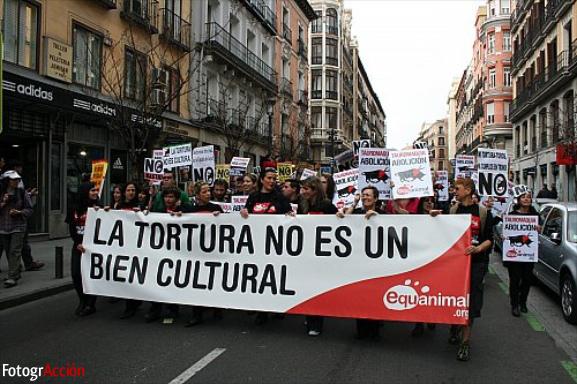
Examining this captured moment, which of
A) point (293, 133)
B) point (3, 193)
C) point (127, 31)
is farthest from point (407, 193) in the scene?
point (293, 133)

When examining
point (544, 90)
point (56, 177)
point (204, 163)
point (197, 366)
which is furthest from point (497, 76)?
point (197, 366)

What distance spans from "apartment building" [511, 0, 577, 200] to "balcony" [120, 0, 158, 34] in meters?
18.3

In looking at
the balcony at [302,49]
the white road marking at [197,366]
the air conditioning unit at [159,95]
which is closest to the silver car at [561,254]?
the white road marking at [197,366]

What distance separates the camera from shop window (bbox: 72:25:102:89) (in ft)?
53.6

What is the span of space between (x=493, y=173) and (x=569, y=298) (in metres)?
2.67

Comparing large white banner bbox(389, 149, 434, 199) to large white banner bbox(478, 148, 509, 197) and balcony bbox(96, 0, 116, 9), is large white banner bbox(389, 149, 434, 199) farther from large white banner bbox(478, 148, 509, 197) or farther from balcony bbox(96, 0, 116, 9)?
balcony bbox(96, 0, 116, 9)

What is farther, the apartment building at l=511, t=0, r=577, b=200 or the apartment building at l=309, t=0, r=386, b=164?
the apartment building at l=309, t=0, r=386, b=164

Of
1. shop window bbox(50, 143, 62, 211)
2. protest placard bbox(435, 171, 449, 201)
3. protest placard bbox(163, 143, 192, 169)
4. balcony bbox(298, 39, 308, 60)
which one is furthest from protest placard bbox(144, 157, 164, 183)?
balcony bbox(298, 39, 308, 60)

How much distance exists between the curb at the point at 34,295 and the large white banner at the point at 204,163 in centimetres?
458

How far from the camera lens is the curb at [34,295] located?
747cm

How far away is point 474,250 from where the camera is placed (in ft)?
17.5

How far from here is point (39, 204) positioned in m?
15.0

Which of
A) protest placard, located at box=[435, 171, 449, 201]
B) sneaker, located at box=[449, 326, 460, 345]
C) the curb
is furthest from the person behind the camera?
protest placard, located at box=[435, 171, 449, 201]

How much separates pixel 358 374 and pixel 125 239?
3719mm
